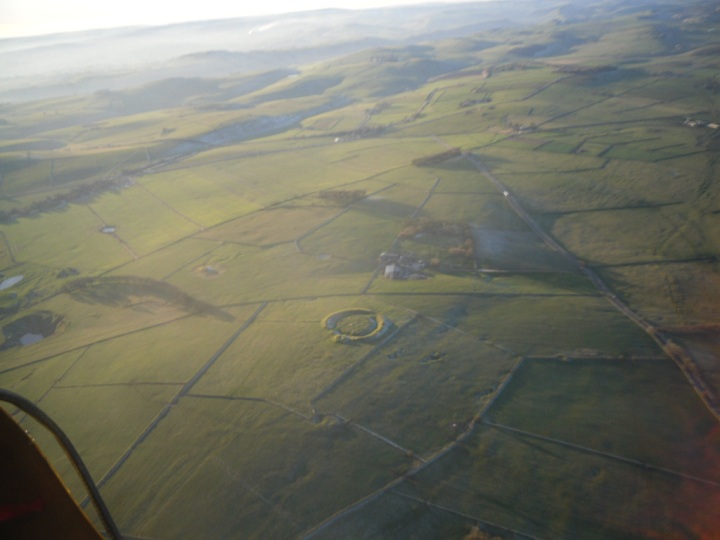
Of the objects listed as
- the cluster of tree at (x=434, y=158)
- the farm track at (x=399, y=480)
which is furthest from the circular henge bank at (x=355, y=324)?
the cluster of tree at (x=434, y=158)

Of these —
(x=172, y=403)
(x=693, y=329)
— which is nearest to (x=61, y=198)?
(x=172, y=403)

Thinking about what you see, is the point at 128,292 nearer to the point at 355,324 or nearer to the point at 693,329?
the point at 355,324

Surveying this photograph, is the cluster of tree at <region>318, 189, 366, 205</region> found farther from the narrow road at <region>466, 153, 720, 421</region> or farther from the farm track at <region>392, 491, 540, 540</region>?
the farm track at <region>392, 491, 540, 540</region>

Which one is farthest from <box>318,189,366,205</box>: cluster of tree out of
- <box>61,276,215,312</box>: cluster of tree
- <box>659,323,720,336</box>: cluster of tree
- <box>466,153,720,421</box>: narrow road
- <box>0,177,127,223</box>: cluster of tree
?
<box>0,177,127,223</box>: cluster of tree

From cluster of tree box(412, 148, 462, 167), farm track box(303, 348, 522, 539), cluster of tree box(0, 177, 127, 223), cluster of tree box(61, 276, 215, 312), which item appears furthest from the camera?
cluster of tree box(412, 148, 462, 167)

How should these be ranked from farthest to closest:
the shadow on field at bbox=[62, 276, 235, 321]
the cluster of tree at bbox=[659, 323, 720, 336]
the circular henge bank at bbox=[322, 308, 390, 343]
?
the shadow on field at bbox=[62, 276, 235, 321] < the circular henge bank at bbox=[322, 308, 390, 343] < the cluster of tree at bbox=[659, 323, 720, 336]

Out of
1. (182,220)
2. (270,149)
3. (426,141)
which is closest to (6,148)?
(270,149)
